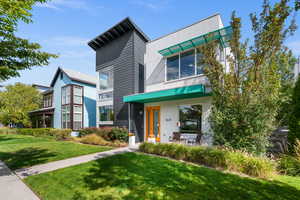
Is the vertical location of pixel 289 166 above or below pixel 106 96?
below

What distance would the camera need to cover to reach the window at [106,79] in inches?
523

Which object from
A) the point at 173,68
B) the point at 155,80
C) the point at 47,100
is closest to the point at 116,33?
the point at 155,80

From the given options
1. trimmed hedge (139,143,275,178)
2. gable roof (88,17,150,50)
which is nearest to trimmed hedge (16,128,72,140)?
gable roof (88,17,150,50)

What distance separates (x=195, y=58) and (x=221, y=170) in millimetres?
6584

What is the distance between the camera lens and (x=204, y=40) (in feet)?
26.2

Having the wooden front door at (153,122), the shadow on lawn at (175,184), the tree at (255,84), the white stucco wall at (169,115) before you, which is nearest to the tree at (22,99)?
the wooden front door at (153,122)

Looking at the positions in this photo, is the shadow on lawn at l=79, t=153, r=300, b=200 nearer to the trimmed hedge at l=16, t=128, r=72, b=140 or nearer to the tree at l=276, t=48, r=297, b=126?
the tree at l=276, t=48, r=297, b=126

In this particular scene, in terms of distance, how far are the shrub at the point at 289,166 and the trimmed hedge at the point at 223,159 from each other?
503 millimetres

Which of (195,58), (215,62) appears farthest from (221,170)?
(195,58)

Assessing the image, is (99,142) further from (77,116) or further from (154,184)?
(77,116)

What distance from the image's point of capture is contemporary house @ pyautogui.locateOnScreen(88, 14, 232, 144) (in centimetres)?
849

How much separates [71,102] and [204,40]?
52.9 ft

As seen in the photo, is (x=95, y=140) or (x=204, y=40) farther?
(x=95, y=140)

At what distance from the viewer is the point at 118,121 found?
1190cm
